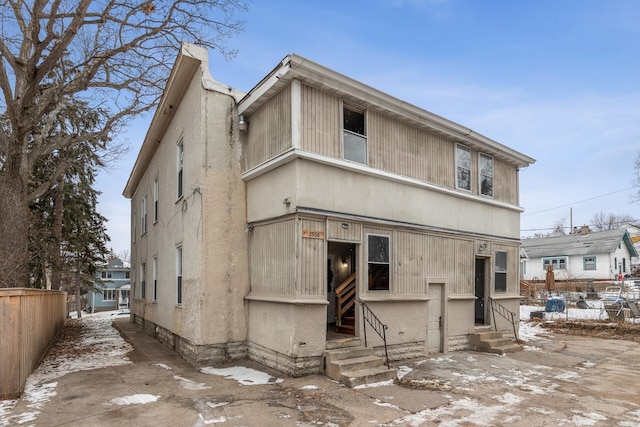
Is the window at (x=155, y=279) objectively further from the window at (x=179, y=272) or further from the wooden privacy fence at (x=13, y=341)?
the wooden privacy fence at (x=13, y=341)

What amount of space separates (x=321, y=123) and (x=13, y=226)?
32.3 ft

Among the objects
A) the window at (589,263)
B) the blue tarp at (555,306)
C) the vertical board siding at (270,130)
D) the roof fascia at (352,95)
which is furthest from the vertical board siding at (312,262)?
the window at (589,263)

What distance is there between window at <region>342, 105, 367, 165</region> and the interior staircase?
6.26 meters

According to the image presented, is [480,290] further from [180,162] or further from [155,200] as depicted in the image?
[155,200]

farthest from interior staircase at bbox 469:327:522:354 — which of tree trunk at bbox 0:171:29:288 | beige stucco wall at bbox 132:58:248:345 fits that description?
tree trunk at bbox 0:171:29:288

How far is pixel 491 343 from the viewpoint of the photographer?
11.3 metres

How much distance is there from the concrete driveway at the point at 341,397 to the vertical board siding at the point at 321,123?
4.74 m

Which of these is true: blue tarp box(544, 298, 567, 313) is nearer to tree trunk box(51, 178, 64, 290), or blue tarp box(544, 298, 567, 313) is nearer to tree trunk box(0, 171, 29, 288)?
tree trunk box(0, 171, 29, 288)

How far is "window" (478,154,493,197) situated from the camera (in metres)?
12.8

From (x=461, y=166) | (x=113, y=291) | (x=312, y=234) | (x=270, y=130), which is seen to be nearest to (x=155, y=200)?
(x=270, y=130)

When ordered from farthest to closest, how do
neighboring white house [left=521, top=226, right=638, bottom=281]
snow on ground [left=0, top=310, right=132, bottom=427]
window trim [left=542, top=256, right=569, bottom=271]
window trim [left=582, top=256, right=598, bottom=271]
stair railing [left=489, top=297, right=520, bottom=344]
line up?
1. window trim [left=542, top=256, right=569, bottom=271]
2. window trim [left=582, top=256, right=598, bottom=271]
3. neighboring white house [left=521, top=226, right=638, bottom=281]
4. stair railing [left=489, top=297, right=520, bottom=344]
5. snow on ground [left=0, top=310, right=132, bottom=427]

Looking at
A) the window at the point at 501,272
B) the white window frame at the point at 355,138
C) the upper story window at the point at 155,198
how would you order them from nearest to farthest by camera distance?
the white window frame at the point at 355,138 < the window at the point at 501,272 < the upper story window at the point at 155,198

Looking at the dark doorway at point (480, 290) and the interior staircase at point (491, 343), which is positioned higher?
the dark doorway at point (480, 290)

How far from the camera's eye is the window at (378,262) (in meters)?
9.53
